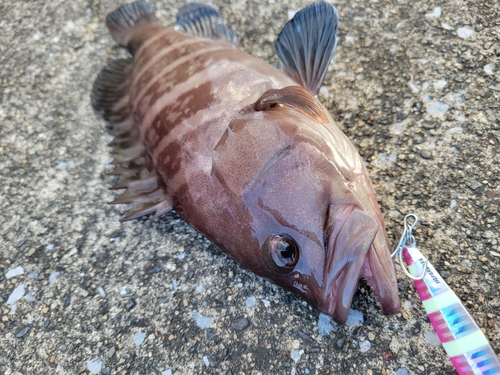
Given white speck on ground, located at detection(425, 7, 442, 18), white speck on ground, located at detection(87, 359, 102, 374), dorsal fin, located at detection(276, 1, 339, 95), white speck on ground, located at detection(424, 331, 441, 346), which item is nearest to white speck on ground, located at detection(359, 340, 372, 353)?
white speck on ground, located at detection(424, 331, 441, 346)

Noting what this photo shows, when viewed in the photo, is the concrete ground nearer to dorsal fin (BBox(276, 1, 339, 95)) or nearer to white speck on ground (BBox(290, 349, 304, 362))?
white speck on ground (BBox(290, 349, 304, 362))

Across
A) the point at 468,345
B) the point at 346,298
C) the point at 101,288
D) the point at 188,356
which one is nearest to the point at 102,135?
the point at 101,288

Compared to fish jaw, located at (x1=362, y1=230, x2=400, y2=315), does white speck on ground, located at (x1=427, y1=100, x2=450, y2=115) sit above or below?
below

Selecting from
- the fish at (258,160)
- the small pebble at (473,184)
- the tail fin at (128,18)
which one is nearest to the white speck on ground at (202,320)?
the fish at (258,160)

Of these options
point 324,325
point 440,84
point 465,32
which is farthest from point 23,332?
point 465,32

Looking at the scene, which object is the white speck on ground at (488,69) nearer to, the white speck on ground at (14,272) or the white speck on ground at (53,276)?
the white speck on ground at (53,276)

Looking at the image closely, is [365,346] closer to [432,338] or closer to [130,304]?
[432,338]

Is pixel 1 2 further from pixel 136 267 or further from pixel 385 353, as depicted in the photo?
pixel 385 353
